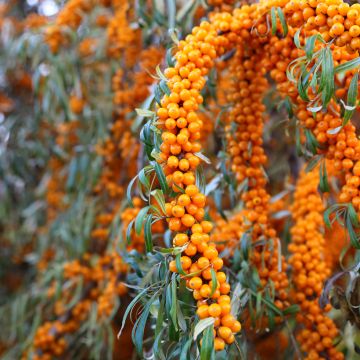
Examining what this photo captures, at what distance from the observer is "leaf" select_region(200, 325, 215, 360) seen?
2.52 ft

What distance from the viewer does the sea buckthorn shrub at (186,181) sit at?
0.90m

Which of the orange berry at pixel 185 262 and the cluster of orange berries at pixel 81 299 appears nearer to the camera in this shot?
the orange berry at pixel 185 262

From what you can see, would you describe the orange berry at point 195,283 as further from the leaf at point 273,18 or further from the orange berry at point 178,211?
the leaf at point 273,18

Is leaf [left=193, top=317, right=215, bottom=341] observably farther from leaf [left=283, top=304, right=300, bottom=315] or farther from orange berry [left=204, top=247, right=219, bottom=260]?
leaf [left=283, top=304, right=300, bottom=315]

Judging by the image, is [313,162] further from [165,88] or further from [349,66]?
[165,88]

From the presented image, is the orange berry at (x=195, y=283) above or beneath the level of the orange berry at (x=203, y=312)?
above

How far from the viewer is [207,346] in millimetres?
773

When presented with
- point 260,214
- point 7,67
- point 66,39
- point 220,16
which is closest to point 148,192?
point 260,214

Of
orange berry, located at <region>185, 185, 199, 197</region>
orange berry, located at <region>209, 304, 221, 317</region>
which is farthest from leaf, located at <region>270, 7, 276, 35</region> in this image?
orange berry, located at <region>209, 304, 221, 317</region>

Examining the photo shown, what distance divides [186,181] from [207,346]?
0.32 meters

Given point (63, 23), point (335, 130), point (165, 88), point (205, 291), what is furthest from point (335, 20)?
point (63, 23)

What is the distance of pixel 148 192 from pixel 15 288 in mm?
1989

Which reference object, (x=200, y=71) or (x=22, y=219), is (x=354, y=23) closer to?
(x=200, y=71)

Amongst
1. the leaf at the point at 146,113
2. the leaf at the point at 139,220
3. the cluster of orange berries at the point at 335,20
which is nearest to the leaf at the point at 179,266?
the leaf at the point at 139,220
